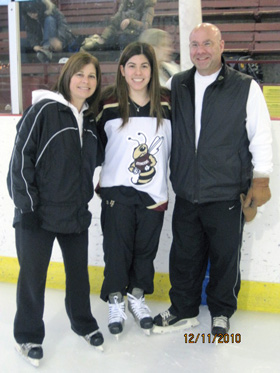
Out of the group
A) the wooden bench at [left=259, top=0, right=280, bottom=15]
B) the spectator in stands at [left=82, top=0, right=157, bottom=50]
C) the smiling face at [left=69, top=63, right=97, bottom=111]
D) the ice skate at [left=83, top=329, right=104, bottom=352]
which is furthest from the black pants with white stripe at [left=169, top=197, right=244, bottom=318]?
the wooden bench at [left=259, top=0, right=280, bottom=15]

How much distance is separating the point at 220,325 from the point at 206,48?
1.17 meters

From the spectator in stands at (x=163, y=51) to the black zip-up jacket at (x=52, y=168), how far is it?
2.74 feet

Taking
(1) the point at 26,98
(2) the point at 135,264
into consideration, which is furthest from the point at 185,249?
(1) the point at 26,98

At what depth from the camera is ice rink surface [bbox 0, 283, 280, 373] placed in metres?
1.73

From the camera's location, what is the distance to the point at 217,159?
1774 millimetres

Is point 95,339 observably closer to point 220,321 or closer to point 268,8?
point 220,321

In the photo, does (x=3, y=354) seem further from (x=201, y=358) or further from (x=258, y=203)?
(x=258, y=203)

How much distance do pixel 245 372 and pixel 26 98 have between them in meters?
1.82

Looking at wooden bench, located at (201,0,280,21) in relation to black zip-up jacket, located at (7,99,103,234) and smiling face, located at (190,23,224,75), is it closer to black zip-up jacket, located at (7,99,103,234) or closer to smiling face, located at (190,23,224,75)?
smiling face, located at (190,23,224,75)

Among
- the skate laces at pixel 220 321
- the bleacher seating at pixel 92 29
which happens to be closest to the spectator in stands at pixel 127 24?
the bleacher seating at pixel 92 29

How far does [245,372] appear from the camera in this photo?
1.71m

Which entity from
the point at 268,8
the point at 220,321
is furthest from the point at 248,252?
the point at 268,8

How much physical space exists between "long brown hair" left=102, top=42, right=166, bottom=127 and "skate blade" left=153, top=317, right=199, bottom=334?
0.92 metres
